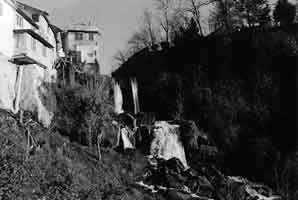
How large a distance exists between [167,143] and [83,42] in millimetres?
25043

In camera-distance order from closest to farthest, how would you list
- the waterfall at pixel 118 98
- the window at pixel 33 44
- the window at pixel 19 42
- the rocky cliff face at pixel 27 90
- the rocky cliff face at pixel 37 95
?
1. the rocky cliff face at pixel 27 90
2. the window at pixel 19 42
3. the rocky cliff face at pixel 37 95
4. the window at pixel 33 44
5. the waterfall at pixel 118 98

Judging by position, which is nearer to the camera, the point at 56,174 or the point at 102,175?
the point at 56,174

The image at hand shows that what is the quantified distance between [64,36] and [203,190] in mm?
36064

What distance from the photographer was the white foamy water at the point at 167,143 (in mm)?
43969

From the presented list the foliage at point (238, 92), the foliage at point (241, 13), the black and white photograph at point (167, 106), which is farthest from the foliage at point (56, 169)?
the foliage at point (241, 13)

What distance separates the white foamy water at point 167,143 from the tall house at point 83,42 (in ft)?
65.5

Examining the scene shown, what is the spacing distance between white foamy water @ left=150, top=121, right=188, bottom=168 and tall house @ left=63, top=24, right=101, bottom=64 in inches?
786

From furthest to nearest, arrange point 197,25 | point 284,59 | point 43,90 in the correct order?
point 197,25 → point 284,59 → point 43,90

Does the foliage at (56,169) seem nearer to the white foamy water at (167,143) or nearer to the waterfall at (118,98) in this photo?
the white foamy water at (167,143)

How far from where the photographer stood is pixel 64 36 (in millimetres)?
60094

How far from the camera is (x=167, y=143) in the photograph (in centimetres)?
4469

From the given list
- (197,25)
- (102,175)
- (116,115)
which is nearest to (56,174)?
(102,175)

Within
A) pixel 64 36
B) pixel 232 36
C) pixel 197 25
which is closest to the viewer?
pixel 232 36

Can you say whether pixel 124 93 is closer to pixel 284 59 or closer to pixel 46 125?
pixel 46 125
